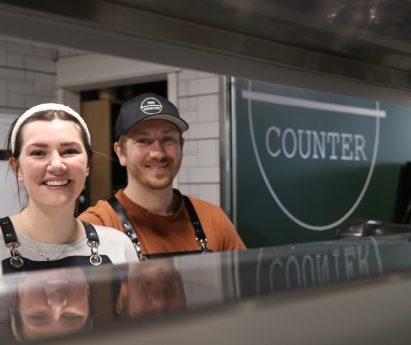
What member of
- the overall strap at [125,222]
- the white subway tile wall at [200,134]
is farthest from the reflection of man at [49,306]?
the white subway tile wall at [200,134]

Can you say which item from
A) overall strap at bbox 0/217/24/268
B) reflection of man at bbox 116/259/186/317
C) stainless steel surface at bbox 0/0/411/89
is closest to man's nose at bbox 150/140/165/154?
overall strap at bbox 0/217/24/268

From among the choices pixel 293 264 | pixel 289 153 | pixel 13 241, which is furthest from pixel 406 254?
pixel 289 153

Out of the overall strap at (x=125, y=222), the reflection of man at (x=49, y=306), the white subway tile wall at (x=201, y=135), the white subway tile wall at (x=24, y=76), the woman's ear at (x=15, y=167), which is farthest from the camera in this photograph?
the white subway tile wall at (x=24, y=76)

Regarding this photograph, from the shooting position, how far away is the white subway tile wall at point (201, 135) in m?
2.44

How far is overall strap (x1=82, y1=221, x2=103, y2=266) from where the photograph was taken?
94 centimetres

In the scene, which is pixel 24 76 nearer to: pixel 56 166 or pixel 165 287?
pixel 56 166

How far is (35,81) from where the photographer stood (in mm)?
3006

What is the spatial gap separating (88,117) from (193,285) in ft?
9.99

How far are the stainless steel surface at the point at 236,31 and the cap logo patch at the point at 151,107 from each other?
Answer: 2.86 ft

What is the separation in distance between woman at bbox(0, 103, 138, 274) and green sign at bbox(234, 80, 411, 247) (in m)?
1.48

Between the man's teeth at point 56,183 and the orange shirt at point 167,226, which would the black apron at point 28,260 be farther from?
the orange shirt at point 167,226

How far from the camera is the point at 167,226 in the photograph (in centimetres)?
128

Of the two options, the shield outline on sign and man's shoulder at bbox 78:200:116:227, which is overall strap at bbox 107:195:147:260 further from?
the shield outline on sign

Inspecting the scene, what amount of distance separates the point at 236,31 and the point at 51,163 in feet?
2.20
